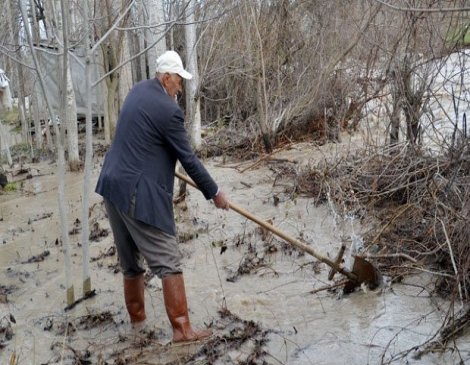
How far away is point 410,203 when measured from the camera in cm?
558

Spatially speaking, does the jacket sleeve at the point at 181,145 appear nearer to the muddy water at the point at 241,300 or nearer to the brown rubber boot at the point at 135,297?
the brown rubber boot at the point at 135,297

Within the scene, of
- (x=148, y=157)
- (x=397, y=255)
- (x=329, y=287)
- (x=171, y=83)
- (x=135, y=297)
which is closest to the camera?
(x=148, y=157)

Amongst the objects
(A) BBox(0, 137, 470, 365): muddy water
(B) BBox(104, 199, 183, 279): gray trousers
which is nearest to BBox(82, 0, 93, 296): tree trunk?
(B) BBox(104, 199, 183, 279): gray trousers

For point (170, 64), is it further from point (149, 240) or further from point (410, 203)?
point (410, 203)

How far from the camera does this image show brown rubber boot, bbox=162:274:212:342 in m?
4.11

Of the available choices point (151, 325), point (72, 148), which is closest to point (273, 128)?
point (72, 148)

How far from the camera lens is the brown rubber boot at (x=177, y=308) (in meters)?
4.11

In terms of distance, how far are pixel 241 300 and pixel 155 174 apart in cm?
150

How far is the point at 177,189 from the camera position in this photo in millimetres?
8453

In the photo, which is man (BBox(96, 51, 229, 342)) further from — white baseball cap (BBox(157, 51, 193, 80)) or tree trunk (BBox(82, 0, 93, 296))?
tree trunk (BBox(82, 0, 93, 296))

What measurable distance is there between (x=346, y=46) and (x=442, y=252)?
614 cm

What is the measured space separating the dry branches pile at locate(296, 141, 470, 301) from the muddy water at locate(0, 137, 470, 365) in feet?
0.70

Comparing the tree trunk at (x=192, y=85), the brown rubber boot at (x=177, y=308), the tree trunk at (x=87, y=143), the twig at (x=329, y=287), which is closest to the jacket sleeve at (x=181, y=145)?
the brown rubber boot at (x=177, y=308)

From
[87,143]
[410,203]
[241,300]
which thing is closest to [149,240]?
[87,143]
